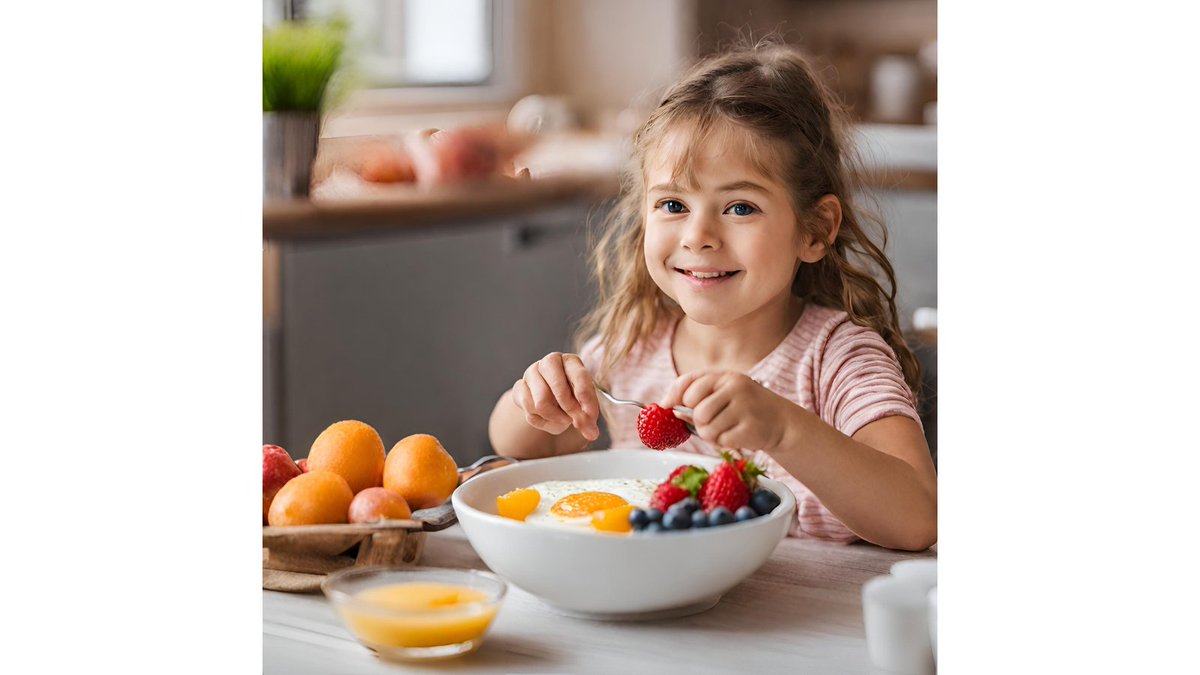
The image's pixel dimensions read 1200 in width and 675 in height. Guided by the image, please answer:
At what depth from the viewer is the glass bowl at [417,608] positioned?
28.0 inches

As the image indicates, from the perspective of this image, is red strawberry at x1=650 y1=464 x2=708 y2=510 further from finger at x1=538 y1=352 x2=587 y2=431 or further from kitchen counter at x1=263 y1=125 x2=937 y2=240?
kitchen counter at x1=263 y1=125 x2=937 y2=240

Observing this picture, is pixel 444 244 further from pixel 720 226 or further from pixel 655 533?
pixel 655 533

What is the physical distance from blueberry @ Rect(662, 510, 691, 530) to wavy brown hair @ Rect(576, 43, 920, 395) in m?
0.20

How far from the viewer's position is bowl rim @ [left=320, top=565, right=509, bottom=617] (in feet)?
2.35

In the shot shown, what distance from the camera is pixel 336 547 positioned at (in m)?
0.78

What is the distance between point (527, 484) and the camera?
2.75 feet

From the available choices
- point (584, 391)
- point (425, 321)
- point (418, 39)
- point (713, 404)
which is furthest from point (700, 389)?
point (418, 39)

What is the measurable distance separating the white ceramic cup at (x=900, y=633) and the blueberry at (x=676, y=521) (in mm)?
117

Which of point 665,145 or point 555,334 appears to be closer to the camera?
point 665,145

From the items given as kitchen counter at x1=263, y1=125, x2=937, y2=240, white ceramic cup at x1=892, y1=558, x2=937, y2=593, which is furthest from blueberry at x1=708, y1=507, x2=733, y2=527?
kitchen counter at x1=263, y1=125, x2=937, y2=240

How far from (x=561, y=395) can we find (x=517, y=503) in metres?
0.09
